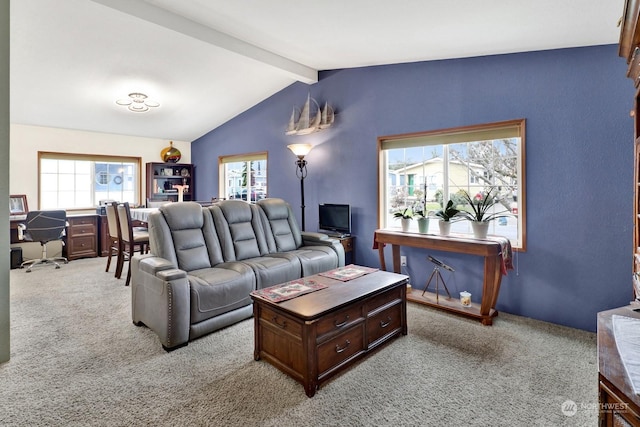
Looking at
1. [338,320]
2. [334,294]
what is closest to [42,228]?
[334,294]

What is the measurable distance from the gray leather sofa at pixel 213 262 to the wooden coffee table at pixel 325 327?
0.63m

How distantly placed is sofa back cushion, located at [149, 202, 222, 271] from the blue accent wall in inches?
84.2

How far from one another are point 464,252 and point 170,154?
6.03 metres

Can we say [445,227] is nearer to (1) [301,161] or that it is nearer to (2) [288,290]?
(2) [288,290]

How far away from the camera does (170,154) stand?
22.2 feet

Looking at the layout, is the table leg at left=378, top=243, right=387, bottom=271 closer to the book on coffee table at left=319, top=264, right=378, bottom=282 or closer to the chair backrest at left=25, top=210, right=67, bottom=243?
the book on coffee table at left=319, top=264, right=378, bottom=282

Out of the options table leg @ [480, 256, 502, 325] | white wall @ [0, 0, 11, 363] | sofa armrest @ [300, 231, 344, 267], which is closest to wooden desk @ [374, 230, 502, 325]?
table leg @ [480, 256, 502, 325]

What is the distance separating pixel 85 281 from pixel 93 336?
2.00m

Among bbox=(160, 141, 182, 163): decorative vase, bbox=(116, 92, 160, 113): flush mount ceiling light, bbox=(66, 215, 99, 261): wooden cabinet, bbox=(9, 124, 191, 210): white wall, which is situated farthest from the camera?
bbox=(160, 141, 182, 163): decorative vase

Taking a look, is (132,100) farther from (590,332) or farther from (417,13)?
(590,332)

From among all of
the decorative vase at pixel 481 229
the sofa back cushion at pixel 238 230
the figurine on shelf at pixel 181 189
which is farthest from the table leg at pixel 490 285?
the figurine on shelf at pixel 181 189

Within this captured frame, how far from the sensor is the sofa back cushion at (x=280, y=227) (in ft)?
13.3

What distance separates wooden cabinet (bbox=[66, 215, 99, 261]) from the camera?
5566 millimetres

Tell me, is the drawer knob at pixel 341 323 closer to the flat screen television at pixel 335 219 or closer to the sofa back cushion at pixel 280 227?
the sofa back cushion at pixel 280 227
